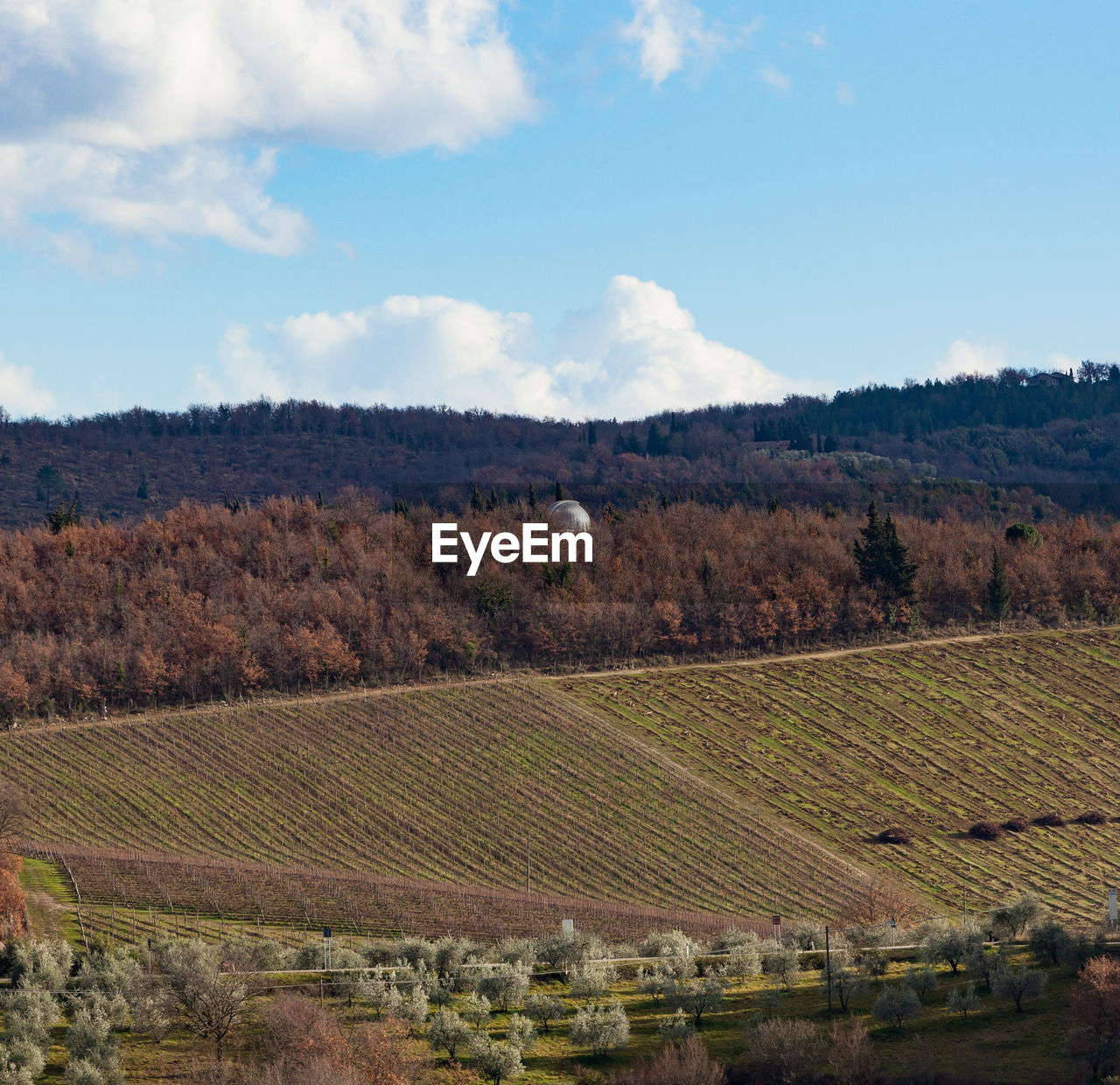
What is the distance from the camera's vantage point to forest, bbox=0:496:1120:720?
106875 millimetres

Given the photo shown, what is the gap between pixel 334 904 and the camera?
69438 millimetres

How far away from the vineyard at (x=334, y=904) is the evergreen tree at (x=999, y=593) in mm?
57287

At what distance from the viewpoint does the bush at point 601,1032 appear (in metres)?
44.3

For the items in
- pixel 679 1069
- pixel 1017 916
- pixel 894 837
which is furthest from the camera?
pixel 894 837

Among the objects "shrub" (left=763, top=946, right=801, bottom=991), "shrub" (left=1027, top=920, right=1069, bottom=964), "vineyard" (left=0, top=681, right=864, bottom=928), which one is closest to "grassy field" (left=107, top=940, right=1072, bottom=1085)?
"shrub" (left=763, top=946, right=801, bottom=991)

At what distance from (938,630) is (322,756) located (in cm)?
5171

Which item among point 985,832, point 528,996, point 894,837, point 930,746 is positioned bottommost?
point 528,996

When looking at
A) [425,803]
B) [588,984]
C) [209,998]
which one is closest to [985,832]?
[425,803]

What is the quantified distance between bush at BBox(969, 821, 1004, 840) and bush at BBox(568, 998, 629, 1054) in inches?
1615

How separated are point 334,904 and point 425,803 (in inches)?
626

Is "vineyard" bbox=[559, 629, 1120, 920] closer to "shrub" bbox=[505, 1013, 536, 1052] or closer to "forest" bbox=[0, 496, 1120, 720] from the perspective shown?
"forest" bbox=[0, 496, 1120, 720]

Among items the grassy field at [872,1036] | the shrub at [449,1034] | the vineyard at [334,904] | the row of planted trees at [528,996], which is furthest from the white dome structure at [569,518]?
the shrub at [449,1034]

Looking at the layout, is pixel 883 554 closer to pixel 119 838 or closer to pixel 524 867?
pixel 524 867

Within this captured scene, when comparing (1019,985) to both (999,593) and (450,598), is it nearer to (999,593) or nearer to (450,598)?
(999,593)
